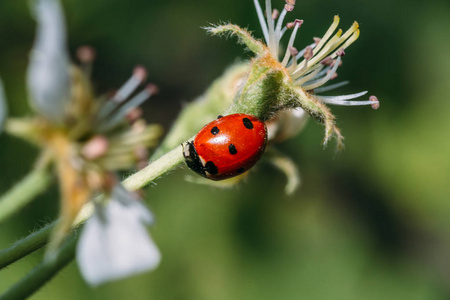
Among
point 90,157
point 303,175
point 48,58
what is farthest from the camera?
point 303,175

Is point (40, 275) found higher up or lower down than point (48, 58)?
lower down

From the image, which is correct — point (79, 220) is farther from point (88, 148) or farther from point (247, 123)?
point (247, 123)

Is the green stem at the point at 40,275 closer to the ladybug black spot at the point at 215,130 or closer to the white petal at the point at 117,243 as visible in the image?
the white petal at the point at 117,243

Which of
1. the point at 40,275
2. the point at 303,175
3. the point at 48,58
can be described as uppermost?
the point at 48,58

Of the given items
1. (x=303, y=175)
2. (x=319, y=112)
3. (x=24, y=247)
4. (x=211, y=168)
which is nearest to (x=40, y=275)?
(x=24, y=247)

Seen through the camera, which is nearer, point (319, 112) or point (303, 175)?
point (319, 112)

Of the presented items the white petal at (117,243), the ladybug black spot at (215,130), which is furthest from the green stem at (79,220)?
the ladybug black spot at (215,130)

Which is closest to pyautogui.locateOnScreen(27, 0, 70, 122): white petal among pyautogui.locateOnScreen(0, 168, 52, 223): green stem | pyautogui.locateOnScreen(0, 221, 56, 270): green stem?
pyautogui.locateOnScreen(0, 168, 52, 223): green stem

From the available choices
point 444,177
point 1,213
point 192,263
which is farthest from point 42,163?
point 444,177

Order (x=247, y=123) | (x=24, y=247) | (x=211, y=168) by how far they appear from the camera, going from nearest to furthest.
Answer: (x=24, y=247) → (x=247, y=123) → (x=211, y=168)
